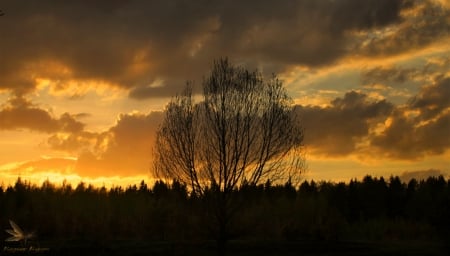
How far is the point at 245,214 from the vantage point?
202 feet

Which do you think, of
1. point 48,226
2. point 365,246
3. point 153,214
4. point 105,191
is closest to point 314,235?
point 365,246

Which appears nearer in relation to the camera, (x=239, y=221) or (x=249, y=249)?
(x=249, y=249)

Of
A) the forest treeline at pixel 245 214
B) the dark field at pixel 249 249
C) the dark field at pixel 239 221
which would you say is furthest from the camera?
the forest treeline at pixel 245 214

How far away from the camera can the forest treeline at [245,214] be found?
55956mm

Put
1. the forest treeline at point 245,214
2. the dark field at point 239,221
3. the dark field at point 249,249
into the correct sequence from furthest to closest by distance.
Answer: the forest treeline at point 245,214, the dark field at point 239,221, the dark field at point 249,249

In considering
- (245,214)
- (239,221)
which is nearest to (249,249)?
(239,221)

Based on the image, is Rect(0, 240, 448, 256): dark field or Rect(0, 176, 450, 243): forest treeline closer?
Rect(0, 240, 448, 256): dark field

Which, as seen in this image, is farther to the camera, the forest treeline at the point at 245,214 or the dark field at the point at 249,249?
the forest treeline at the point at 245,214

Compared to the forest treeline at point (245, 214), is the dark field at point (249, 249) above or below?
below

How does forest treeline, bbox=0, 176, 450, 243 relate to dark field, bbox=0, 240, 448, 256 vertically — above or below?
above

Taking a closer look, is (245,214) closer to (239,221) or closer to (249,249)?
(239,221)

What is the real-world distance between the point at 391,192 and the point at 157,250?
59.2 metres

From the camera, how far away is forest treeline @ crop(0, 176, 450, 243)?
56.0m

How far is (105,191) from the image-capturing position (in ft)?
322
